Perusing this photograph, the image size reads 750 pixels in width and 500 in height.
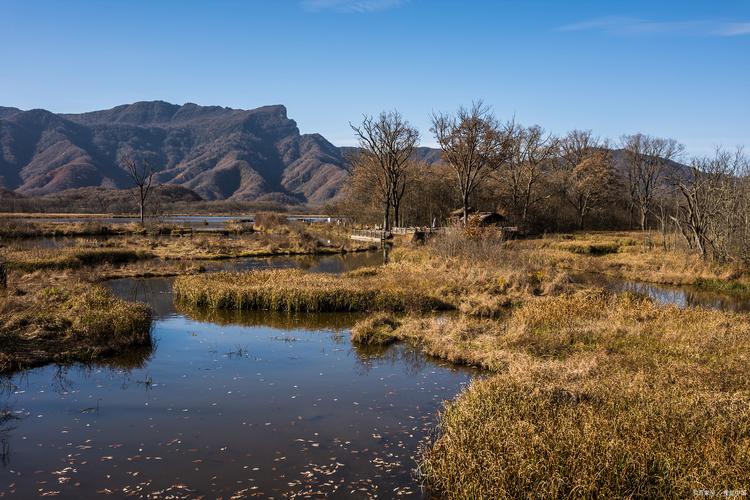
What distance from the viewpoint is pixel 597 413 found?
961 cm

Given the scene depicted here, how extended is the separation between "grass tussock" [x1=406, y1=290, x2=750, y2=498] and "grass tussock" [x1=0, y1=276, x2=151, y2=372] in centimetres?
945

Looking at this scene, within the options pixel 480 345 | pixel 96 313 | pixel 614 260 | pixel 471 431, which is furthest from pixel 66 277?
pixel 614 260

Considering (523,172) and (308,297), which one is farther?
(523,172)

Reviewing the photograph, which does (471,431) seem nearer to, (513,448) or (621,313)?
(513,448)

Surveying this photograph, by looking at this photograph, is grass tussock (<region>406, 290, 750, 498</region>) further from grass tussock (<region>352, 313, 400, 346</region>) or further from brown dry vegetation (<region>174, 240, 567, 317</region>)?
brown dry vegetation (<region>174, 240, 567, 317</region>)

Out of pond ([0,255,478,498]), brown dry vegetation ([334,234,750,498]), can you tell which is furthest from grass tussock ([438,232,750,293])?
pond ([0,255,478,498])

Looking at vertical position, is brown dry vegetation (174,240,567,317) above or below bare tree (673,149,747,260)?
below

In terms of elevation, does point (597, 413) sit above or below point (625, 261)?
below

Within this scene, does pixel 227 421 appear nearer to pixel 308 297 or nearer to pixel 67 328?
pixel 67 328

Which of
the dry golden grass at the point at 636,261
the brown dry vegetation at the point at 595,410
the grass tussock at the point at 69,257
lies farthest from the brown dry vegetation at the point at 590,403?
the grass tussock at the point at 69,257

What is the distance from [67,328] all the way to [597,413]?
15452 mm

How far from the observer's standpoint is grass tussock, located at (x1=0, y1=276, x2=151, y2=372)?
1525 centimetres

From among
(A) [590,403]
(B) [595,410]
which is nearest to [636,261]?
(A) [590,403]

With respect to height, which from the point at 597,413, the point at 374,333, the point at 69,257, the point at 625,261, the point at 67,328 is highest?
the point at 625,261
